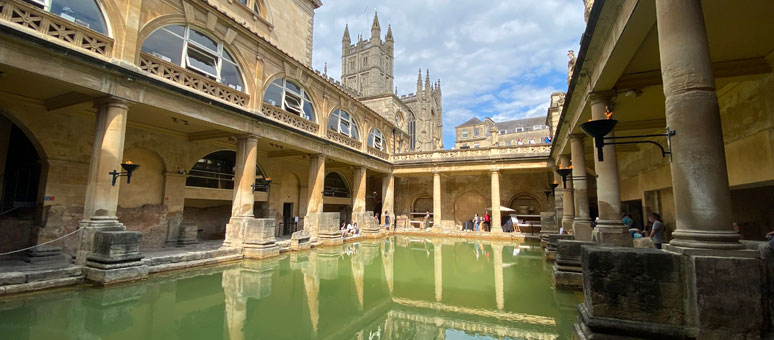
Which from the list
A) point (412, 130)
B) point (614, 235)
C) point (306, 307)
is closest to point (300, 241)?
point (306, 307)

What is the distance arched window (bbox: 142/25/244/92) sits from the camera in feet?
31.8

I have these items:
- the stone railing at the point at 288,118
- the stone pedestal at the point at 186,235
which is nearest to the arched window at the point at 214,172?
the stone pedestal at the point at 186,235

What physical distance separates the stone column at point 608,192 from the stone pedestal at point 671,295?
4132 millimetres

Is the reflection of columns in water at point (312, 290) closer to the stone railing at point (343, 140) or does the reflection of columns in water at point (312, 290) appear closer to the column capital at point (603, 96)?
the column capital at point (603, 96)

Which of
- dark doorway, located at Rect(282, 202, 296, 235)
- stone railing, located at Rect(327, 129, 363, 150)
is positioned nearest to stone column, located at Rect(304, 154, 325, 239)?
stone railing, located at Rect(327, 129, 363, 150)

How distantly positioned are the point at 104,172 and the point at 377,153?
15448 mm

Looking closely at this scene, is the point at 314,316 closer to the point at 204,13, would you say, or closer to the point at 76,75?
the point at 76,75

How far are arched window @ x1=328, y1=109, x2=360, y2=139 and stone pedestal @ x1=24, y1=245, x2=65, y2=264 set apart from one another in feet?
36.7

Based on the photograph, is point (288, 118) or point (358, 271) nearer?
point (358, 271)

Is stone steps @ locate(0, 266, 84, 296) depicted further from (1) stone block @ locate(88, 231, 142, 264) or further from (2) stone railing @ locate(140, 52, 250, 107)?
(2) stone railing @ locate(140, 52, 250, 107)

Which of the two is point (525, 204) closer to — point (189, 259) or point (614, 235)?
point (614, 235)

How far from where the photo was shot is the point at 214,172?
15.3 meters

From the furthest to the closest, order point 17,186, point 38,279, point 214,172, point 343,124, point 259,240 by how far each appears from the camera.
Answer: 1. point 343,124
2. point 214,172
3. point 259,240
4. point 17,186
5. point 38,279

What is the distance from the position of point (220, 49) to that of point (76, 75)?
4.59m
